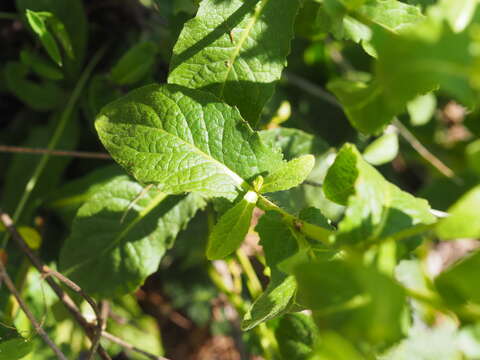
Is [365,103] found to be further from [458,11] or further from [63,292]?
[63,292]

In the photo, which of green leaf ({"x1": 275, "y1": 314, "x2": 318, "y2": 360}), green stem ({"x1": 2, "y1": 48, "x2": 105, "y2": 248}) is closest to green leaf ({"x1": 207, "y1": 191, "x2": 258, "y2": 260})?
green leaf ({"x1": 275, "y1": 314, "x2": 318, "y2": 360})

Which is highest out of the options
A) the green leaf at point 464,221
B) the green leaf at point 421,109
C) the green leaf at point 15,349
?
the green leaf at point 464,221

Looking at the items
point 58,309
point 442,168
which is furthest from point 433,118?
point 58,309

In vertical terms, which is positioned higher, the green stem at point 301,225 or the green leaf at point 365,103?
the green leaf at point 365,103

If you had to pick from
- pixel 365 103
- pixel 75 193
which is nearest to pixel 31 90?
pixel 75 193

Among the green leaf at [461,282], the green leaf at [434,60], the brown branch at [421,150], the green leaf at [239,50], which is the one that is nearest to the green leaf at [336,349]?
the green leaf at [461,282]

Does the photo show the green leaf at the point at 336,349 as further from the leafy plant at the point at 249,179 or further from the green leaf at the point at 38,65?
the green leaf at the point at 38,65
